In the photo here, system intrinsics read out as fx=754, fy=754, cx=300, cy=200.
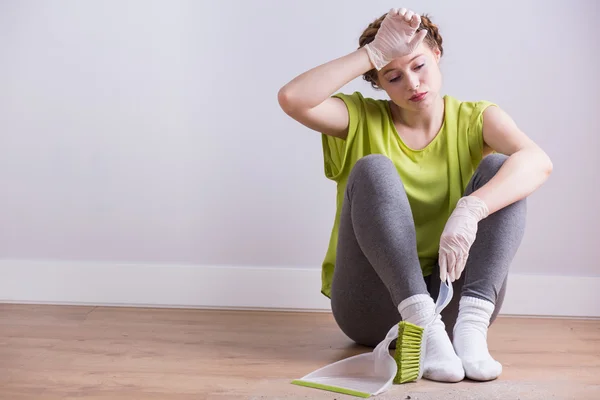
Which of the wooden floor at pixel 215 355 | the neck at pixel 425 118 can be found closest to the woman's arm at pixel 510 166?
the neck at pixel 425 118

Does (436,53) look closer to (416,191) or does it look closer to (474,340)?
(416,191)

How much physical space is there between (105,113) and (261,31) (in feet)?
1.69

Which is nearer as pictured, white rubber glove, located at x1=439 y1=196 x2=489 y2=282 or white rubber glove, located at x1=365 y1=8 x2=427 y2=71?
white rubber glove, located at x1=439 y1=196 x2=489 y2=282

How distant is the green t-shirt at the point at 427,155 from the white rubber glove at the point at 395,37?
142 mm

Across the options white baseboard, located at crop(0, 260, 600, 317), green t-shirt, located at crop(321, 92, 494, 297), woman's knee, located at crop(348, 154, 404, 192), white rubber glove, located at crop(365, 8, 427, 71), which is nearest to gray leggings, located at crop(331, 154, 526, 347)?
woman's knee, located at crop(348, 154, 404, 192)

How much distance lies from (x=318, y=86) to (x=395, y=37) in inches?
7.1

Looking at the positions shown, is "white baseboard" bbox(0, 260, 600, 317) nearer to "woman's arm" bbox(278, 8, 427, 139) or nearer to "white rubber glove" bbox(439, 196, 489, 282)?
"woman's arm" bbox(278, 8, 427, 139)

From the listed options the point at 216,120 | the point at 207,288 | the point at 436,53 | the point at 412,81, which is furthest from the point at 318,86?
the point at 207,288

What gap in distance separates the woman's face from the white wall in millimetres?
626

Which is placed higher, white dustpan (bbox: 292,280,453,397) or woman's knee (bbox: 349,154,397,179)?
woman's knee (bbox: 349,154,397,179)

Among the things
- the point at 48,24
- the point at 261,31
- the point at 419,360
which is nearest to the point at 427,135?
the point at 419,360

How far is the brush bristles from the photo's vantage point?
1.25 m

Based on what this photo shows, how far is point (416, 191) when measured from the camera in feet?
5.15

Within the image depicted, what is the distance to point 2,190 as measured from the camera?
223 centimetres
